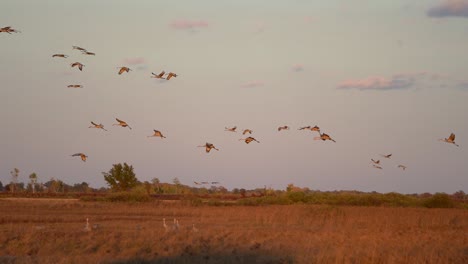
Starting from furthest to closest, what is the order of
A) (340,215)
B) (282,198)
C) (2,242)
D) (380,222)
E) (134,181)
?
(134,181)
(282,198)
(340,215)
(380,222)
(2,242)

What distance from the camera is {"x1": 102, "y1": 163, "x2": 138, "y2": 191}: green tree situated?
100812mm

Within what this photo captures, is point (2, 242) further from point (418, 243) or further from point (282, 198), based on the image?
point (282, 198)

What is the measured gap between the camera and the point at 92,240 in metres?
31.6

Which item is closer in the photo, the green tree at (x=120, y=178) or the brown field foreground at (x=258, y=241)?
the brown field foreground at (x=258, y=241)

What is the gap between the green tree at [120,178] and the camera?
10081cm

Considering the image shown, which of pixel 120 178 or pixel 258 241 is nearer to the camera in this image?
pixel 258 241

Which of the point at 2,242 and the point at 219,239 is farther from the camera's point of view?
the point at 219,239

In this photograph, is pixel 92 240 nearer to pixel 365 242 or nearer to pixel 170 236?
pixel 170 236

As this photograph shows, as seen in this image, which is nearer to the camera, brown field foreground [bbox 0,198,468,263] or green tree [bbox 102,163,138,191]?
brown field foreground [bbox 0,198,468,263]

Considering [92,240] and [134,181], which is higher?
[134,181]

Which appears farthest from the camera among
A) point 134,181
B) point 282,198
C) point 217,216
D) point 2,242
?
point 134,181

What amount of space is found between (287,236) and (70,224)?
1262cm

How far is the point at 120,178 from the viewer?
333 ft

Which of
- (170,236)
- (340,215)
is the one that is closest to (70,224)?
(170,236)
